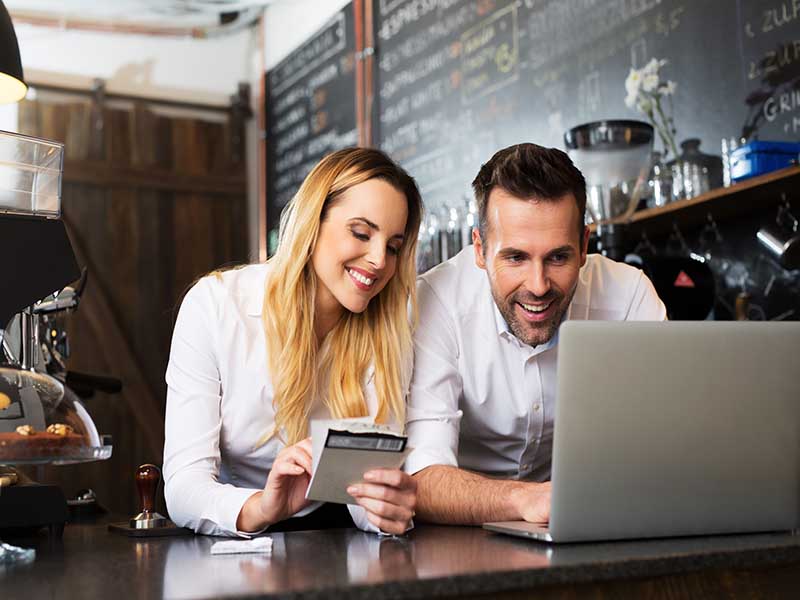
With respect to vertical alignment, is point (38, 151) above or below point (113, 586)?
above

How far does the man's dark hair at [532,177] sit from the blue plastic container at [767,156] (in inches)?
28.1

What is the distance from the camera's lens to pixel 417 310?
200 cm

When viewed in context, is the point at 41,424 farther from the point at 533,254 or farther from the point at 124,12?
the point at 124,12

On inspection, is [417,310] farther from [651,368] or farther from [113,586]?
[113,586]

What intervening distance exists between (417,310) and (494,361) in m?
0.19

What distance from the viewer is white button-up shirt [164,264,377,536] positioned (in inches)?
66.1

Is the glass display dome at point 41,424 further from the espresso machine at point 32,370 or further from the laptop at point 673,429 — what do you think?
the laptop at point 673,429

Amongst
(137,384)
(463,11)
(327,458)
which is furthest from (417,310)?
(137,384)

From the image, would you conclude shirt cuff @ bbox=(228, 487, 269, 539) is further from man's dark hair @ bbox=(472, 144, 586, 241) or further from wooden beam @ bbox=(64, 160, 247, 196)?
wooden beam @ bbox=(64, 160, 247, 196)

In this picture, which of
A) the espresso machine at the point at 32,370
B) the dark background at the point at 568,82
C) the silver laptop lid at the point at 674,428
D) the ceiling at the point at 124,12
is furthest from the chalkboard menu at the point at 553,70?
the espresso machine at the point at 32,370

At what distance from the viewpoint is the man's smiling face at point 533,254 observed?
1797 millimetres

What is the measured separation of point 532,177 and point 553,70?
1.65 m

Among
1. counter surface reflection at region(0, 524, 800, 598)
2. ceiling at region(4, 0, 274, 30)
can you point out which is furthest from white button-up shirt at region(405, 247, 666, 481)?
ceiling at region(4, 0, 274, 30)

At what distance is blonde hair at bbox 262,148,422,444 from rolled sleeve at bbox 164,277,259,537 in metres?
0.12
